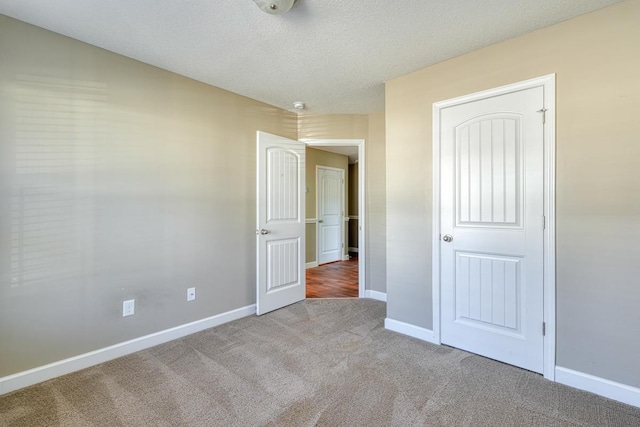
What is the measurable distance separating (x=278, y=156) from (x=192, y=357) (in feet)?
7.21

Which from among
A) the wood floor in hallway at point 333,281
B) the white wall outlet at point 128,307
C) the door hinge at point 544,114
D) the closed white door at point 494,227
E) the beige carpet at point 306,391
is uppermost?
the door hinge at point 544,114

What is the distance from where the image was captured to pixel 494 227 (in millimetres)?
2260

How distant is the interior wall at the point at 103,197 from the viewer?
1940 mm

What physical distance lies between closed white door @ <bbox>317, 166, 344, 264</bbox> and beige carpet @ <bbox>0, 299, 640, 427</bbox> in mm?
3761

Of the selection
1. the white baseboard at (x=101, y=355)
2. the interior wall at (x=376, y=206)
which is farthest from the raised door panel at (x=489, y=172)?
the white baseboard at (x=101, y=355)

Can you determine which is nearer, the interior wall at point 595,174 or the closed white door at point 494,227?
the interior wall at point 595,174

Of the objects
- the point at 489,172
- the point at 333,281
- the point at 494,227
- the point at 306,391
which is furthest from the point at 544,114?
the point at 333,281

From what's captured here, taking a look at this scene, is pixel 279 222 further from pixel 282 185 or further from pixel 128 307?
pixel 128 307

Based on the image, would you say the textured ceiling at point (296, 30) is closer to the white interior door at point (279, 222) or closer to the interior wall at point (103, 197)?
the interior wall at point (103, 197)

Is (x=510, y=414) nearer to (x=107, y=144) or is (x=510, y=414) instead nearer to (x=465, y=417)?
(x=465, y=417)

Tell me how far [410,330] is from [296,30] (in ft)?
8.64

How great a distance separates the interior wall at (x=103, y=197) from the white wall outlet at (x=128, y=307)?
0.15 ft

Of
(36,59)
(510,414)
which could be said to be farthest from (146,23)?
(510,414)

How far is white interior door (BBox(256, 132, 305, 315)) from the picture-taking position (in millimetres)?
3268
